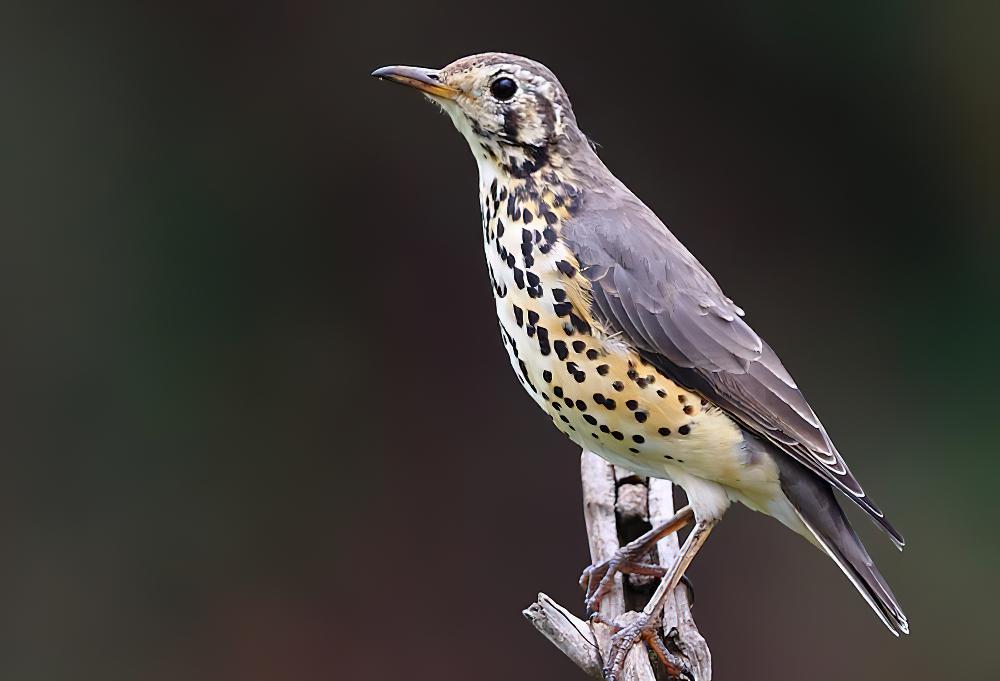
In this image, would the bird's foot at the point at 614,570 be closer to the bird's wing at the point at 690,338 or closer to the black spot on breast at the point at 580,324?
the bird's wing at the point at 690,338

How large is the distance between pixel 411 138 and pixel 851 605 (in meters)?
3.23

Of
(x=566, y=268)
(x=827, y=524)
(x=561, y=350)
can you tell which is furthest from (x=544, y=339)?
(x=827, y=524)

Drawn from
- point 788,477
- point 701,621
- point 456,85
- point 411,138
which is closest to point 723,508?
point 788,477

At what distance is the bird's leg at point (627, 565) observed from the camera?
13.3 ft

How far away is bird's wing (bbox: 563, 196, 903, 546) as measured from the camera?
3.70 metres

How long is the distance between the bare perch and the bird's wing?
0.63 m

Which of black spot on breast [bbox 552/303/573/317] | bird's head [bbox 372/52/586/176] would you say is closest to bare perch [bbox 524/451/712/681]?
black spot on breast [bbox 552/303/573/317]

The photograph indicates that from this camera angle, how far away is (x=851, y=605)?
22.0 feet

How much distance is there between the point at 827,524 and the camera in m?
3.81

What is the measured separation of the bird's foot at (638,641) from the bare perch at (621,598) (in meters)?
0.02

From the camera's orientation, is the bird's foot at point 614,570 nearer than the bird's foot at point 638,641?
No

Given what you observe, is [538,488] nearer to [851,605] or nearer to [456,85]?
[851,605]

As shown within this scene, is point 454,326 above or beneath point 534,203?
beneath

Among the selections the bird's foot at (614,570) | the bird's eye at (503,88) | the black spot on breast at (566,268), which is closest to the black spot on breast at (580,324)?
the black spot on breast at (566,268)
